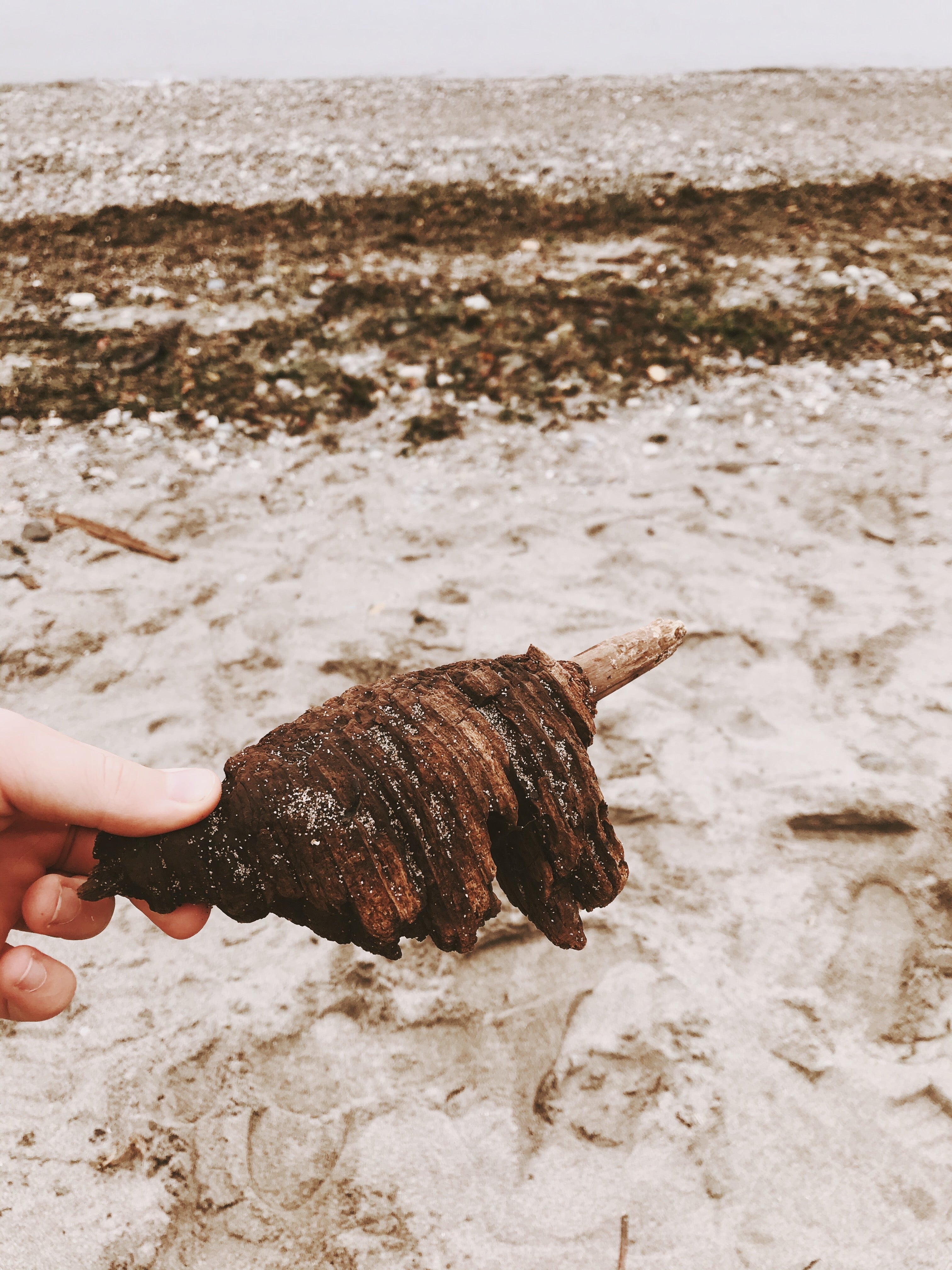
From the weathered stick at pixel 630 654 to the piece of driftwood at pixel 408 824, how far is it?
7 cm

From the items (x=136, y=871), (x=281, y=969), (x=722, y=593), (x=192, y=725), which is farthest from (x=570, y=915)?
(x=722, y=593)

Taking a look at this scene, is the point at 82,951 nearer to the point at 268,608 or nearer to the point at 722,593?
the point at 268,608

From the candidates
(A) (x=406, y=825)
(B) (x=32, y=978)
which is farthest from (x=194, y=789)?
(B) (x=32, y=978)

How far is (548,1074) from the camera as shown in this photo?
244cm

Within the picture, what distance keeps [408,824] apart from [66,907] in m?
1.17

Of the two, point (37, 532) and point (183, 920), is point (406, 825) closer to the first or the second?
point (183, 920)

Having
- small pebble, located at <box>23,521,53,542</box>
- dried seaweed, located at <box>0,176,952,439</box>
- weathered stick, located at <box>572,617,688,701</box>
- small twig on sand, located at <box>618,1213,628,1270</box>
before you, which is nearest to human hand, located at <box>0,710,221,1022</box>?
weathered stick, located at <box>572,617,688,701</box>

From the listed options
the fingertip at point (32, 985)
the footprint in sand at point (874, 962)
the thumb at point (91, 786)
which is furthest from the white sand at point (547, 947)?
the thumb at point (91, 786)

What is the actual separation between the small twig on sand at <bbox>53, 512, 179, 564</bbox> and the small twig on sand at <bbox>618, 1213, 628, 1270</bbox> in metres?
Answer: 3.17

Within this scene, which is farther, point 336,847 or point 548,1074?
point 548,1074

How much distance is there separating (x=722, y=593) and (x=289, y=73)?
8.31 meters

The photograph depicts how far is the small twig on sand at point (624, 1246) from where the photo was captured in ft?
7.06

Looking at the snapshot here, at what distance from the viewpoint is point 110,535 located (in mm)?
4074

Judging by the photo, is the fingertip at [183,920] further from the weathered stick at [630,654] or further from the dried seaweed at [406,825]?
the weathered stick at [630,654]
